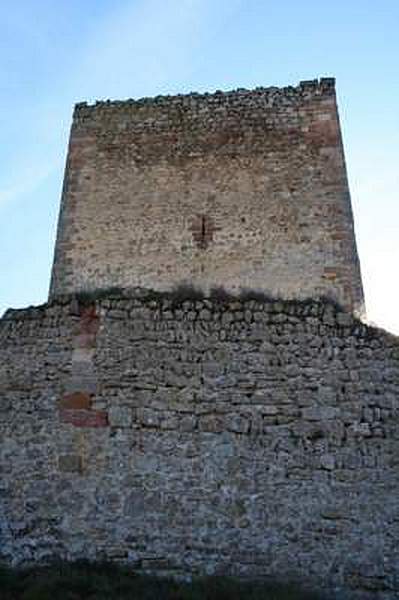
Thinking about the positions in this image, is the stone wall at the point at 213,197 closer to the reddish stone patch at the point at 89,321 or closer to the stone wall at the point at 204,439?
the stone wall at the point at 204,439

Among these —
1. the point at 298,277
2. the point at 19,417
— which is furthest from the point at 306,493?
the point at 298,277

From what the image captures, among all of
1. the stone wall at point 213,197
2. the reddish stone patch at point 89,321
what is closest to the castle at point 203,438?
the reddish stone patch at point 89,321

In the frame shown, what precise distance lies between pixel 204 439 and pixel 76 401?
4.57 ft

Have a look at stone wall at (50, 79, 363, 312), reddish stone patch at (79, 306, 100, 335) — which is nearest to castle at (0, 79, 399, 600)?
reddish stone patch at (79, 306, 100, 335)

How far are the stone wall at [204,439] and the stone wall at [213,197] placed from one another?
4.06 m

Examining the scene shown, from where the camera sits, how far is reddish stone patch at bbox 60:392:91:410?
770 cm

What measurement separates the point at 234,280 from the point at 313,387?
474cm

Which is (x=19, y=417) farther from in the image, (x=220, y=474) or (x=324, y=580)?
(x=324, y=580)

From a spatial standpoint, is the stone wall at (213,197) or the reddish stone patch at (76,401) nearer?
the reddish stone patch at (76,401)

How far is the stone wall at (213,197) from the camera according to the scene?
12.4 metres

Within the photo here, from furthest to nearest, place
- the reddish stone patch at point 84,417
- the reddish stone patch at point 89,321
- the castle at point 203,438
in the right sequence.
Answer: the reddish stone patch at point 89,321
the reddish stone patch at point 84,417
the castle at point 203,438

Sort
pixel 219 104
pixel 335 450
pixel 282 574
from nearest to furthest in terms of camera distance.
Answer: pixel 282 574
pixel 335 450
pixel 219 104

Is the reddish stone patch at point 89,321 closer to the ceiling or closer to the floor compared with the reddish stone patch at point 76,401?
closer to the ceiling

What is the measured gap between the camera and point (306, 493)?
23.9 ft
